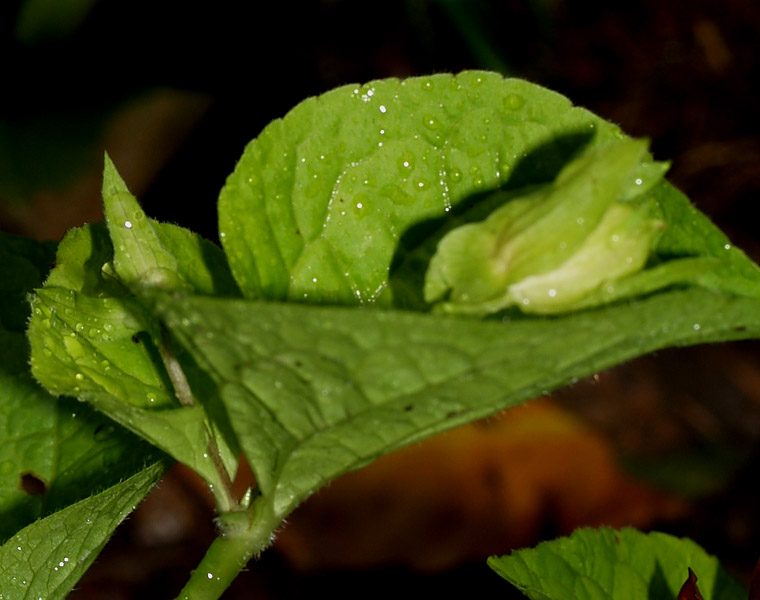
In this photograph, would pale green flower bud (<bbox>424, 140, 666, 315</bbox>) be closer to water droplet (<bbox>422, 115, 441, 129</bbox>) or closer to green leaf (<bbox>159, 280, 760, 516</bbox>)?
green leaf (<bbox>159, 280, 760, 516</bbox>)

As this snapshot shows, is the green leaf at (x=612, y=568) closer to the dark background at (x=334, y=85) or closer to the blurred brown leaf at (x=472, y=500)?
the dark background at (x=334, y=85)

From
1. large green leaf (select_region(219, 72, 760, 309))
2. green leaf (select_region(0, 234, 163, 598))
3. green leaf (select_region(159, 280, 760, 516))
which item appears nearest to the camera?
green leaf (select_region(159, 280, 760, 516))

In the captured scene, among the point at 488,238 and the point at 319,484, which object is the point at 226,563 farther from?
the point at 488,238

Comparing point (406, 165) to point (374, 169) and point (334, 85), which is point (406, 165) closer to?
point (374, 169)

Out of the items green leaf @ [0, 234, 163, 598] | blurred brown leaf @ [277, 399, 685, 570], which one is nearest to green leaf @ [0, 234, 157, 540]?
green leaf @ [0, 234, 163, 598]

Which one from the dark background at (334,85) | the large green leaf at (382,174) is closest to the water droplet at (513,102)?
the large green leaf at (382,174)
